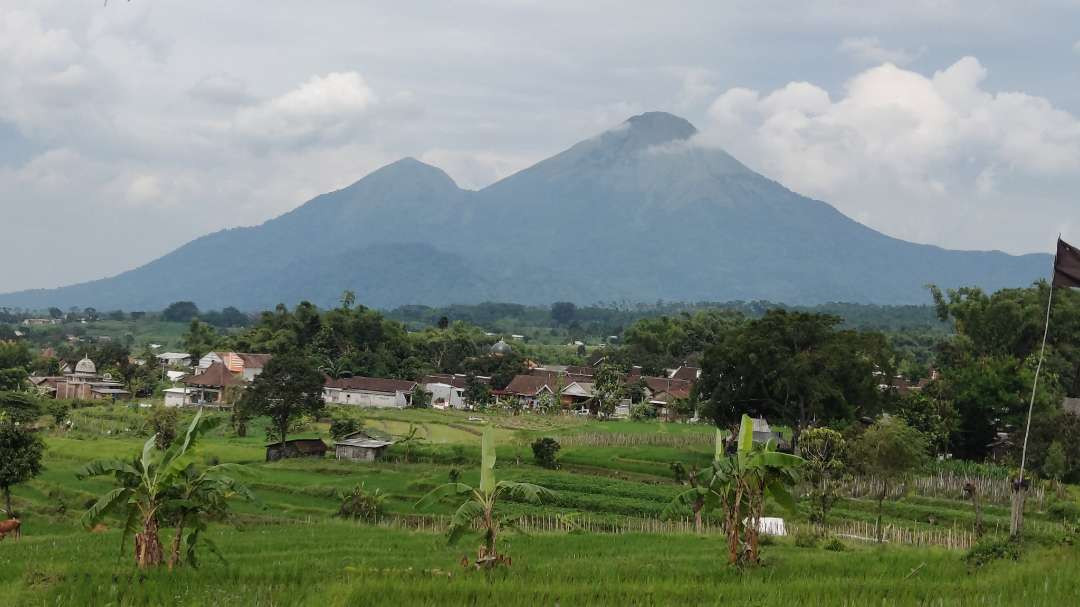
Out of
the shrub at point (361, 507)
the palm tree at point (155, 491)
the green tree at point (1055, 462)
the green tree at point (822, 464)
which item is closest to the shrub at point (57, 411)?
the shrub at point (361, 507)

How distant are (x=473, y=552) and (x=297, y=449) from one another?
92.6 ft

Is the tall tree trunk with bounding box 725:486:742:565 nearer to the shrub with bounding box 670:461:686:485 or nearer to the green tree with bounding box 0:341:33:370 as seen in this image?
the shrub with bounding box 670:461:686:485

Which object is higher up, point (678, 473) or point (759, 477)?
point (759, 477)

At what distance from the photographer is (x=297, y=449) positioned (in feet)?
154

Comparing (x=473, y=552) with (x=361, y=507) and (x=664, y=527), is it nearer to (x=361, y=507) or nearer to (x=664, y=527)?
(x=664, y=527)

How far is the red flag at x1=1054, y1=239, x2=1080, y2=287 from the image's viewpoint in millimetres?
17031

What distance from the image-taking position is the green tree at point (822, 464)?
28625mm

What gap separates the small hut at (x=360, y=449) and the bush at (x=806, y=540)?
2600 centimetres

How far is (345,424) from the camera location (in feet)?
166

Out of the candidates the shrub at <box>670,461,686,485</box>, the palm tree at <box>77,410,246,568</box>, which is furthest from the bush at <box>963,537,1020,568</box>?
the shrub at <box>670,461,686,485</box>

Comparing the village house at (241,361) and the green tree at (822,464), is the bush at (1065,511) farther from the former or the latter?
the village house at (241,361)

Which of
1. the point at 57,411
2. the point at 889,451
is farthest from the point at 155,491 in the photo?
the point at 57,411

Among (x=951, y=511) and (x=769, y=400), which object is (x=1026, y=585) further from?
(x=769, y=400)

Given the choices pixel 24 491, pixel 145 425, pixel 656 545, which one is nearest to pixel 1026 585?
pixel 656 545
